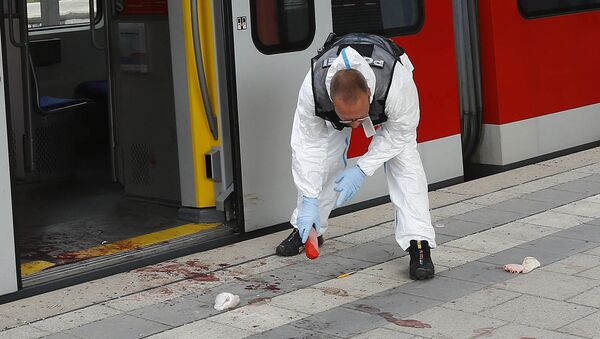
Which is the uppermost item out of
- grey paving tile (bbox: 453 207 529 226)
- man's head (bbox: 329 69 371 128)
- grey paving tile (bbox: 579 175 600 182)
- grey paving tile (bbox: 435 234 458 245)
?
man's head (bbox: 329 69 371 128)

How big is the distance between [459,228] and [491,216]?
1.19ft

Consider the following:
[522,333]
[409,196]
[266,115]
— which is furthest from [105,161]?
[522,333]

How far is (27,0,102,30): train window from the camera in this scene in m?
10.1

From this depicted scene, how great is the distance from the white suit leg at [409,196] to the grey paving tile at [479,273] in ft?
0.67

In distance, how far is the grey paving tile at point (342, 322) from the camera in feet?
18.5

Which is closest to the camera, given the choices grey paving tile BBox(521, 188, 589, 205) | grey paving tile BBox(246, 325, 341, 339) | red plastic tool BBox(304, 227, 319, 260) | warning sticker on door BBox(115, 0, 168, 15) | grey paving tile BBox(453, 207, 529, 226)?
grey paving tile BBox(246, 325, 341, 339)

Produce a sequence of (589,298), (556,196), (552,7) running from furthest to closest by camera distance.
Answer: (552,7) → (556,196) → (589,298)

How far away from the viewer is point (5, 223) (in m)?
6.04

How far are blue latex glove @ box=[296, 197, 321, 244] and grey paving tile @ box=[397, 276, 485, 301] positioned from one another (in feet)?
1.87

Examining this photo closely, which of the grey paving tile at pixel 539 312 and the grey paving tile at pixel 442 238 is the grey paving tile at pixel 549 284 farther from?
the grey paving tile at pixel 442 238

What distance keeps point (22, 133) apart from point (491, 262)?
3837mm

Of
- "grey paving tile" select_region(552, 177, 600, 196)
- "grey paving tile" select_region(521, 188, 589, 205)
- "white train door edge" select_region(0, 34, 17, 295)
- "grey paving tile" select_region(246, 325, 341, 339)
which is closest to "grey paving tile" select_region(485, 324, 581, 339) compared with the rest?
"grey paving tile" select_region(246, 325, 341, 339)

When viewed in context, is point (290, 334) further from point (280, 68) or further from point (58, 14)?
point (58, 14)

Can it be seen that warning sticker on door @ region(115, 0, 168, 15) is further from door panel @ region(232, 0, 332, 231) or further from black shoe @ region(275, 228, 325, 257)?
black shoe @ region(275, 228, 325, 257)
